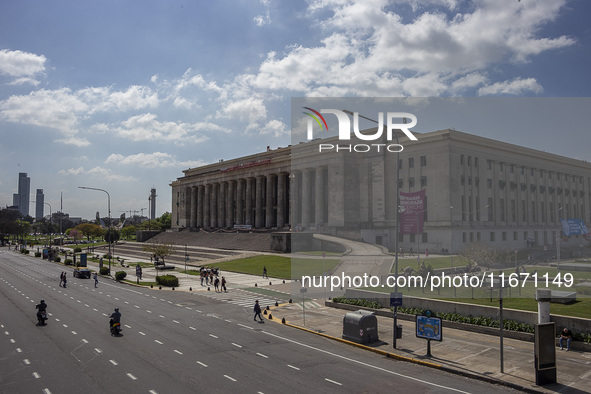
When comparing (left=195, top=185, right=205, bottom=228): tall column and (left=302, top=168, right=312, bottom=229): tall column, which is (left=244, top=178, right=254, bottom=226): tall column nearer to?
(left=195, top=185, right=205, bottom=228): tall column

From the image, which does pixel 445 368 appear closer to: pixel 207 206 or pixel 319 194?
pixel 319 194

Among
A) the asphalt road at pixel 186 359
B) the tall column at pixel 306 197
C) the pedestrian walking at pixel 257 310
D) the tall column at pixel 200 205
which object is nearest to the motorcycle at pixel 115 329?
the asphalt road at pixel 186 359

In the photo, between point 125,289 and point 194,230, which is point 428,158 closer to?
point 125,289

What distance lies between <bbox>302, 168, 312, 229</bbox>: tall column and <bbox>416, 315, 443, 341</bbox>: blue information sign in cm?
5694

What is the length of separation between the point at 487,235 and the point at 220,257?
4130 centimetres

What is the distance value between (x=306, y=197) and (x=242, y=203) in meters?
34.4

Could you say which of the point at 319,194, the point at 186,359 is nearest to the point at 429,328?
the point at 186,359

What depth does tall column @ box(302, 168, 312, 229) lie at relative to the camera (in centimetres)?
7762

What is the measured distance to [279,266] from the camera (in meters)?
56.0

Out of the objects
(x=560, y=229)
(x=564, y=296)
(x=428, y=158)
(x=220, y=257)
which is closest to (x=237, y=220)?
(x=220, y=257)

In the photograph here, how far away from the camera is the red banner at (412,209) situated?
38.2 meters

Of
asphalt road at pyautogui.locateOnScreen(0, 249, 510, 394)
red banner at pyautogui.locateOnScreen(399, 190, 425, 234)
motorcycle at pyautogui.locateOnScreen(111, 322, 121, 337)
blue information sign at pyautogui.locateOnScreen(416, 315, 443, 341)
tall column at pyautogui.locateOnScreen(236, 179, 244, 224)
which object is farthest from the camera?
tall column at pyautogui.locateOnScreen(236, 179, 244, 224)

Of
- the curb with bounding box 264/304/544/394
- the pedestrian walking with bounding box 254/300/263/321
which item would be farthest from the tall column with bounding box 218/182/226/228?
the curb with bounding box 264/304/544/394

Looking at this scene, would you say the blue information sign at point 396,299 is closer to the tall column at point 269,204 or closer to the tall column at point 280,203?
the tall column at point 280,203
